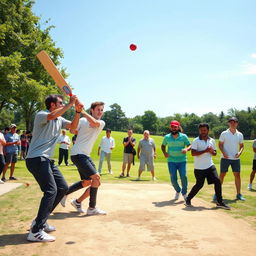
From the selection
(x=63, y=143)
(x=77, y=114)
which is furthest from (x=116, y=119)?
(x=77, y=114)

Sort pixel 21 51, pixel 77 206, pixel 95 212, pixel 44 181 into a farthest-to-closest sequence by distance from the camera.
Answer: pixel 21 51 < pixel 77 206 < pixel 95 212 < pixel 44 181

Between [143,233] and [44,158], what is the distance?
75.4 inches

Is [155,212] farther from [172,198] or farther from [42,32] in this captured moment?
[42,32]

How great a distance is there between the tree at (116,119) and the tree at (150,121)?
10306 mm

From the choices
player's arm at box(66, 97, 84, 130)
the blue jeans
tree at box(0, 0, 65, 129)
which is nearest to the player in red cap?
the blue jeans

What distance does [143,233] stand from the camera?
14.8 feet

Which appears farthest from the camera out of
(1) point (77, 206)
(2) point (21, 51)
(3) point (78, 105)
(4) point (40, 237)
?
(2) point (21, 51)

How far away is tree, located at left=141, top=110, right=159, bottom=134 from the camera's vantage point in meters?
140

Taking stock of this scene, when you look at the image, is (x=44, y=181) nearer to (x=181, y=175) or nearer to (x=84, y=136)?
(x=84, y=136)

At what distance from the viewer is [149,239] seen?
4.25m

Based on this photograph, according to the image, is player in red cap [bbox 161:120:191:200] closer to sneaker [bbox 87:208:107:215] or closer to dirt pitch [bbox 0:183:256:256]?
dirt pitch [bbox 0:183:256:256]

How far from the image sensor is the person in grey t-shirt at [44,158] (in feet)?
13.8

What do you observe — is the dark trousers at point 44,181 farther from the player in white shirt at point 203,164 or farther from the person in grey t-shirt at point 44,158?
the player in white shirt at point 203,164

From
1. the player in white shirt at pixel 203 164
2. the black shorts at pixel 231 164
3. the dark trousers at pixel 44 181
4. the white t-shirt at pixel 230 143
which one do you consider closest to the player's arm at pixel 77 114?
the dark trousers at pixel 44 181
